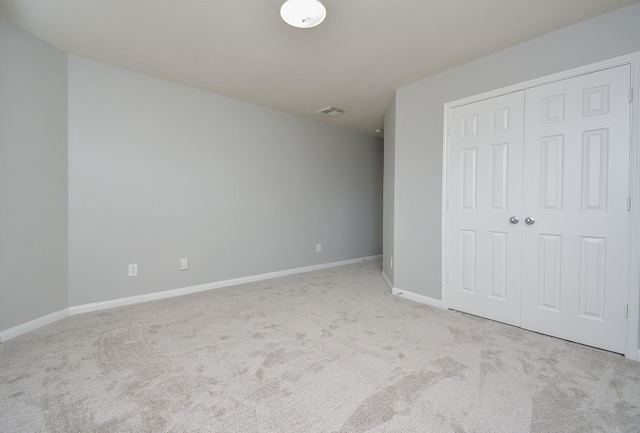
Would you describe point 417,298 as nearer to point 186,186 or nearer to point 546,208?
point 546,208

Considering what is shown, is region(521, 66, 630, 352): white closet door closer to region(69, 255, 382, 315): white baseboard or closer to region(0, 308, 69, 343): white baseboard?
region(69, 255, 382, 315): white baseboard

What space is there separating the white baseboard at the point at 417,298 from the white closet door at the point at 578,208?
76 centimetres

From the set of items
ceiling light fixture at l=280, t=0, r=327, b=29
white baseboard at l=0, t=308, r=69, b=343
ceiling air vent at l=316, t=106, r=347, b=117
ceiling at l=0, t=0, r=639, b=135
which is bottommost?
white baseboard at l=0, t=308, r=69, b=343

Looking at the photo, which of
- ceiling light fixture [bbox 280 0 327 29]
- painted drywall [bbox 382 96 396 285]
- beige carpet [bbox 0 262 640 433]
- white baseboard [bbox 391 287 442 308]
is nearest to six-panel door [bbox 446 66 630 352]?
white baseboard [bbox 391 287 442 308]

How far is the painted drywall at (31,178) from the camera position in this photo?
2193 millimetres

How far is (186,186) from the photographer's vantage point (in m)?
3.39

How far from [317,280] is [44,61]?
11.8ft

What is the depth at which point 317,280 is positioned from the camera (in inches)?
159

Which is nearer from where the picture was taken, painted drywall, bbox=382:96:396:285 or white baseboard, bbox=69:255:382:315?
white baseboard, bbox=69:255:382:315

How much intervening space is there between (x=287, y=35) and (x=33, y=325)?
10.4ft

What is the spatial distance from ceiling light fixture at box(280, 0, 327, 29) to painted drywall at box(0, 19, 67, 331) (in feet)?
7.06

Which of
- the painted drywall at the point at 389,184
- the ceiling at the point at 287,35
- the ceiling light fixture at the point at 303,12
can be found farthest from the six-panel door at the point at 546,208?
the ceiling light fixture at the point at 303,12

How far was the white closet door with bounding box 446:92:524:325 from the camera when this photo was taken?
8.17 ft

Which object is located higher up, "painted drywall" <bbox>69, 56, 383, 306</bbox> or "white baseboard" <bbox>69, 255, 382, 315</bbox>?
"painted drywall" <bbox>69, 56, 383, 306</bbox>
